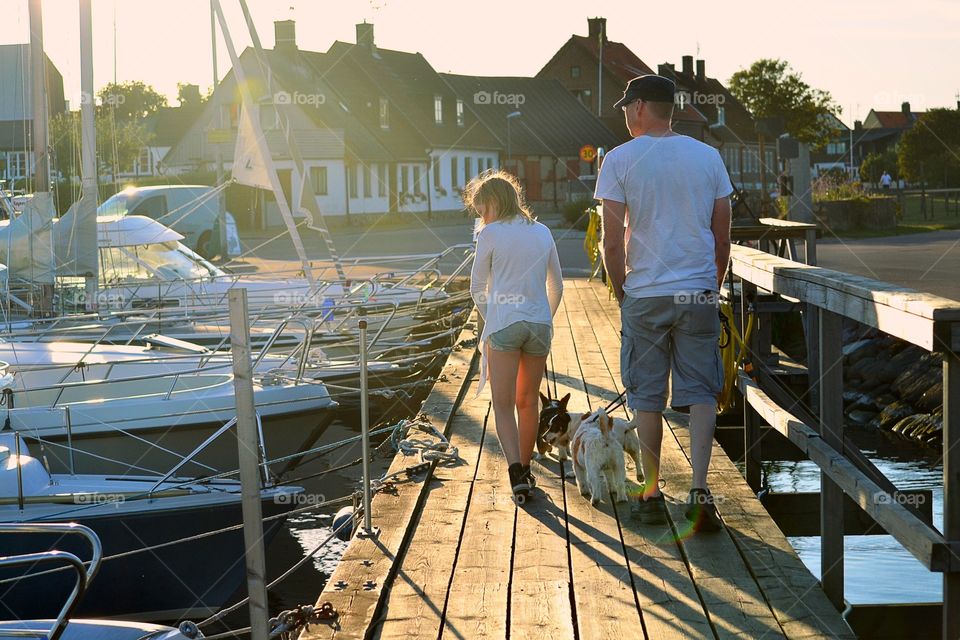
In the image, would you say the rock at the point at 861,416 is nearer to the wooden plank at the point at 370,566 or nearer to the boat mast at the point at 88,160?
the wooden plank at the point at 370,566

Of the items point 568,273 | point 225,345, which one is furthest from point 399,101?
point 225,345

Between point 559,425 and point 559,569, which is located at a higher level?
point 559,425

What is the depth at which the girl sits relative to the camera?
6.45 meters

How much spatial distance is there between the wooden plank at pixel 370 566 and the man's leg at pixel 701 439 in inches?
54.4

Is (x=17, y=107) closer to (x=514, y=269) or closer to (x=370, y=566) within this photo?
(x=514, y=269)

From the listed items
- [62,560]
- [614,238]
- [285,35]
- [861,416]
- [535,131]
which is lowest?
[861,416]

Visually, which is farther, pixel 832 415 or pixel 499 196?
pixel 499 196

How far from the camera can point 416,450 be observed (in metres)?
7.51

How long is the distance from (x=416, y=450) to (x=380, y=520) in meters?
1.43

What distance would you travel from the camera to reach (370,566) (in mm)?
5328

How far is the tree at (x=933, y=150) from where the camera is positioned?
60.0 m

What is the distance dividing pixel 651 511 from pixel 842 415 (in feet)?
3.28

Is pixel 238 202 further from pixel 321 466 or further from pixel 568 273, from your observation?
pixel 321 466

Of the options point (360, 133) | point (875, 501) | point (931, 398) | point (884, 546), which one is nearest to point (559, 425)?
point (875, 501)
